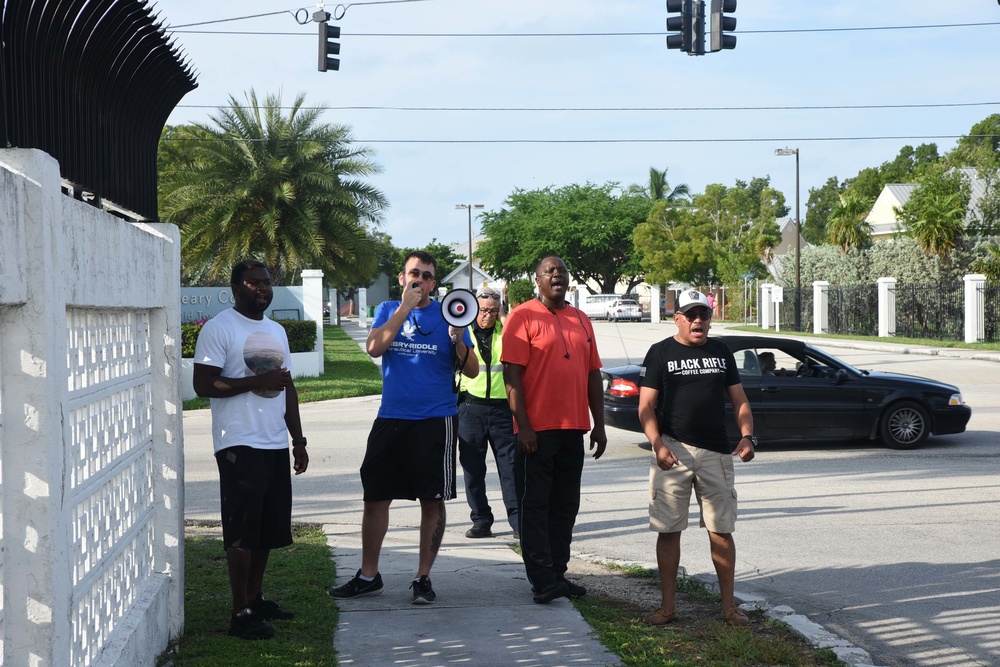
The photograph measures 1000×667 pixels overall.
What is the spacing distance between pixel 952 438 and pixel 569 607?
9.12 metres

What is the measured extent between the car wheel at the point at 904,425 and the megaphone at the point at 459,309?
8056 mm

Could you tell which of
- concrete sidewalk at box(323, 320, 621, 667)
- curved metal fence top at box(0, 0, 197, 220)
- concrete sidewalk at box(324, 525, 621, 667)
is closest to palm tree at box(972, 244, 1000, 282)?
concrete sidewalk at box(323, 320, 621, 667)

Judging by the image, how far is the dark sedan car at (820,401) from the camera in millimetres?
12266

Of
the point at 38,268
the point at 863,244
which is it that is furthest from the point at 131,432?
the point at 863,244

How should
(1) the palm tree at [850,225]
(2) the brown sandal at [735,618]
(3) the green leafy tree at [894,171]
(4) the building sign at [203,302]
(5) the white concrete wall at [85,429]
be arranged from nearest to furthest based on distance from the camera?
(5) the white concrete wall at [85,429], (2) the brown sandal at [735,618], (4) the building sign at [203,302], (1) the palm tree at [850,225], (3) the green leafy tree at [894,171]

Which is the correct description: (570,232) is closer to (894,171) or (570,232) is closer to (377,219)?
(894,171)

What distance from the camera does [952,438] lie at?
13391 mm

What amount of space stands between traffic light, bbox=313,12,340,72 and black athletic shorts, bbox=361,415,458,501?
1352 cm

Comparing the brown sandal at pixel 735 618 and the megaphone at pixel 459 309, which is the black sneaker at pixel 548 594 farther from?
the megaphone at pixel 459 309

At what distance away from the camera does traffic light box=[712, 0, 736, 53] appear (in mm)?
16484

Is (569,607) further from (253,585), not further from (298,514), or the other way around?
(298,514)

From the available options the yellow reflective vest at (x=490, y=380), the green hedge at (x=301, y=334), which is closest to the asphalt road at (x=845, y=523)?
the yellow reflective vest at (x=490, y=380)

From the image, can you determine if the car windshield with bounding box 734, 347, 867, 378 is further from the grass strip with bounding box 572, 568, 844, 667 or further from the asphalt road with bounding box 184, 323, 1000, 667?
the grass strip with bounding box 572, 568, 844, 667

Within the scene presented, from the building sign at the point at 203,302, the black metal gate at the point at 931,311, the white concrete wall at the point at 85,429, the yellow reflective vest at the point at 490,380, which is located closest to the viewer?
the white concrete wall at the point at 85,429
